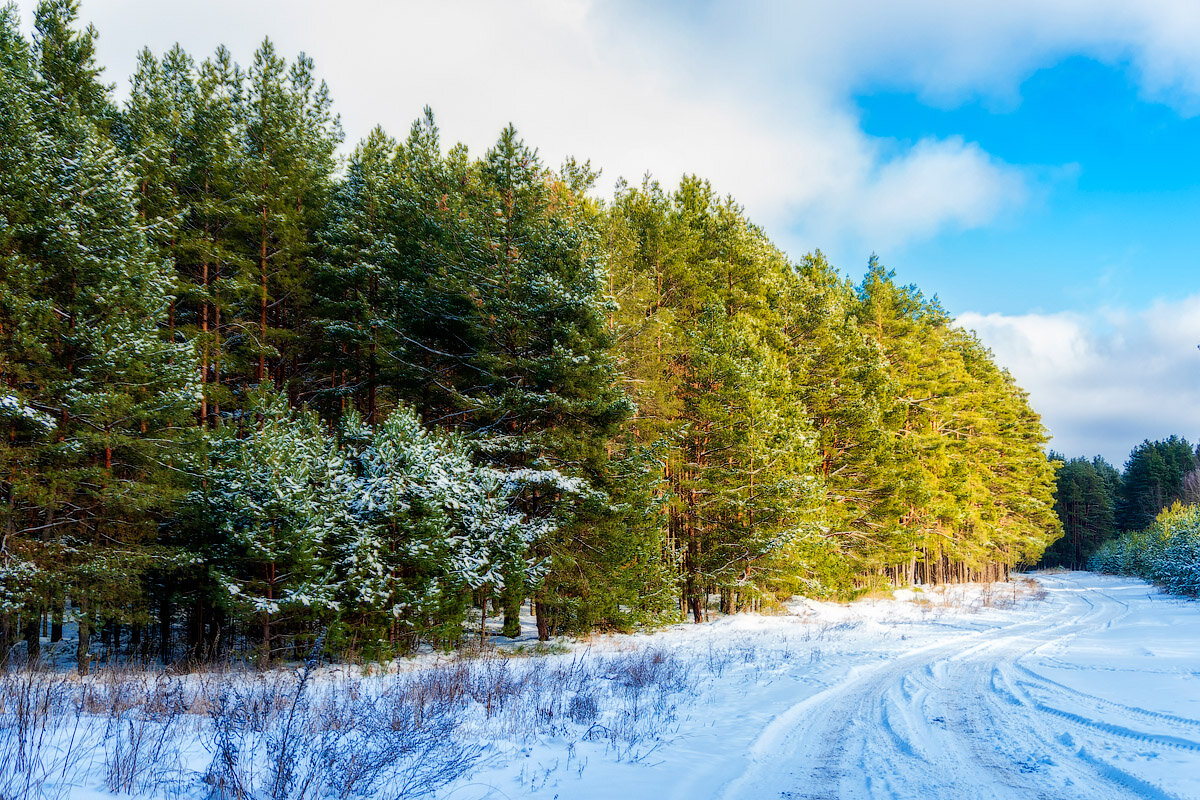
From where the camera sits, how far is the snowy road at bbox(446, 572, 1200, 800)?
17.3 ft

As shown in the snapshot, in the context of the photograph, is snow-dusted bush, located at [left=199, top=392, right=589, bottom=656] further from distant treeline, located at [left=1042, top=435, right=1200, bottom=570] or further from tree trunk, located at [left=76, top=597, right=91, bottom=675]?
distant treeline, located at [left=1042, top=435, right=1200, bottom=570]

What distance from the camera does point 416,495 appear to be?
13539 millimetres

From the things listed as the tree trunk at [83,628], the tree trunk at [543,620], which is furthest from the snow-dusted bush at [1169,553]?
the tree trunk at [83,628]

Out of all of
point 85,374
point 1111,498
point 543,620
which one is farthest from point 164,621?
point 1111,498

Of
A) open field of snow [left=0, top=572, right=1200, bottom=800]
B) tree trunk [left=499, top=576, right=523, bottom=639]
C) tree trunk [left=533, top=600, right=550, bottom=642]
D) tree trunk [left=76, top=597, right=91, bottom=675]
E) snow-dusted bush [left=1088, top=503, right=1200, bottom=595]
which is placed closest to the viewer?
open field of snow [left=0, top=572, right=1200, bottom=800]

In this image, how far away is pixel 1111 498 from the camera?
304 feet

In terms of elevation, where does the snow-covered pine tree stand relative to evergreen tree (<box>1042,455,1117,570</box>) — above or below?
above

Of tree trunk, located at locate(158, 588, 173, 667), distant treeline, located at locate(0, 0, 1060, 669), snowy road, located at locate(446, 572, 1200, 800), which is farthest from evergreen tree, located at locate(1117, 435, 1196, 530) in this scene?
tree trunk, located at locate(158, 588, 173, 667)

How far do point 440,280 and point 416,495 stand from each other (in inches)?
257

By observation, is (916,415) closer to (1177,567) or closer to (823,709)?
(1177,567)

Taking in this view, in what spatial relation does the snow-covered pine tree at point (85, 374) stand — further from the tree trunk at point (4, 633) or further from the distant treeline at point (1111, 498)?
the distant treeline at point (1111, 498)

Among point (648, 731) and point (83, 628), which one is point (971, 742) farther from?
point (83, 628)

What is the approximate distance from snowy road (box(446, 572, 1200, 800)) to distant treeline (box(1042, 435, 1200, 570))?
90.5m

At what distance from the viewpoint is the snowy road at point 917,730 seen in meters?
5.27
